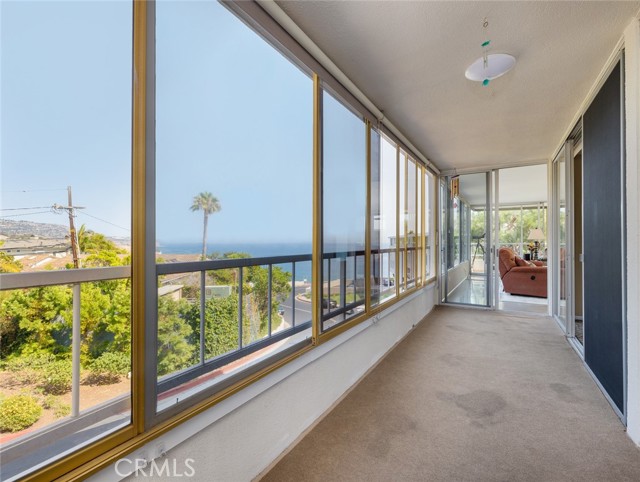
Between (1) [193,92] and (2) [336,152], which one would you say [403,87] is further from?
(1) [193,92]

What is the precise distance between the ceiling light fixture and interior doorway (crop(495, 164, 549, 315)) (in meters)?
3.43

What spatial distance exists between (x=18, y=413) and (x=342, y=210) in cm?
211

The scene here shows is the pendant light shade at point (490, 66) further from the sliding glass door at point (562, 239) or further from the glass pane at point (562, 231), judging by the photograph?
the glass pane at point (562, 231)

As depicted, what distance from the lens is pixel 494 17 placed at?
1797 mm

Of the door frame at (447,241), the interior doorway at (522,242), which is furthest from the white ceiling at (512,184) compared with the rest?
the door frame at (447,241)

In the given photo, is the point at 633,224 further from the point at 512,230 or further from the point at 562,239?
the point at 512,230

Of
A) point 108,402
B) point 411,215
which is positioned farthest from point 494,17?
point 108,402

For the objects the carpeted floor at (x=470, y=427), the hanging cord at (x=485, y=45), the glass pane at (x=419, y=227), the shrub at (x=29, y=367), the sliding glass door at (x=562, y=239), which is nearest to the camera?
the shrub at (x=29, y=367)

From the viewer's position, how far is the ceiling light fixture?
2033mm

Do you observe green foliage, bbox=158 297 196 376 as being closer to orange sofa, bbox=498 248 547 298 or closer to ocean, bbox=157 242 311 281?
ocean, bbox=157 242 311 281

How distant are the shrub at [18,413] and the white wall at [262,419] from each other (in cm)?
75

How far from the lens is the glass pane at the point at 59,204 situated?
3.91 feet

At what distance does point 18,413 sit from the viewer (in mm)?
1342

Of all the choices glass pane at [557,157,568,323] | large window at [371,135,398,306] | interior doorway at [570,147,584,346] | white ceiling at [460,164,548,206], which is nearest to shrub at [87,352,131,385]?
large window at [371,135,398,306]
